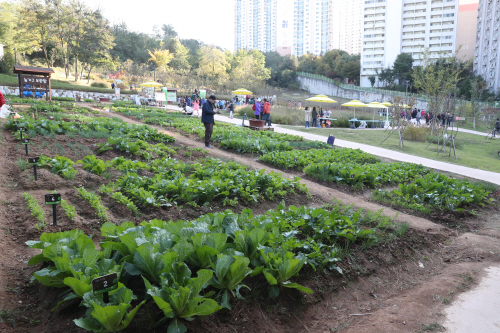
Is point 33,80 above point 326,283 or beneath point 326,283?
above

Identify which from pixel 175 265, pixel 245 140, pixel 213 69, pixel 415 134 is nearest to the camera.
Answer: pixel 175 265

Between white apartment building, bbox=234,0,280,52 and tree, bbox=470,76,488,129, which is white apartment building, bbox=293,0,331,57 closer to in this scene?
white apartment building, bbox=234,0,280,52

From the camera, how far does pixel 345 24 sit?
144 m

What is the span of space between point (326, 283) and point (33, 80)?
86.1 ft

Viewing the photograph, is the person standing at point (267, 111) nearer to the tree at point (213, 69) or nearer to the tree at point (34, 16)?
the tree at point (34, 16)

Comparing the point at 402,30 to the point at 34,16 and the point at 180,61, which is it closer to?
the point at 180,61

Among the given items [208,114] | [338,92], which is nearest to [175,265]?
[208,114]

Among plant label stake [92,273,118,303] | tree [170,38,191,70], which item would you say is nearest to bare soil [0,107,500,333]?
plant label stake [92,273,118,303]

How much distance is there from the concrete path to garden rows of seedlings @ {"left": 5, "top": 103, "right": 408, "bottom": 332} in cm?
118

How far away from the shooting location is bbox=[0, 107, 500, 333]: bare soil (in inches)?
112

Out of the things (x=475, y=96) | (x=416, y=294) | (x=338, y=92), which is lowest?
(x=416, y=294)

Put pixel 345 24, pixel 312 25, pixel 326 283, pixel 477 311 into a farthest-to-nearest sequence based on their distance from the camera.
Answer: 1. pixel 345 24
2. pixel 312 25
3. pixel 326 283
4. pixel 477 311

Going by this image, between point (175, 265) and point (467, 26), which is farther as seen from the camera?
point (467, 26)

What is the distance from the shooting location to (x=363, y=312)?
3.53 m
